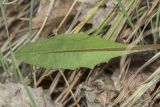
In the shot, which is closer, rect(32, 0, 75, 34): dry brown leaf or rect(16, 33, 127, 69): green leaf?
rect(16, 33, 127, 69): green leaf

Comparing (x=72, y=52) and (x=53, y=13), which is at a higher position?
(x=53, y=13)

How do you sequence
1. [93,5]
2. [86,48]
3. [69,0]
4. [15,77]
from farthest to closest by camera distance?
1. [69,0]
2. [93,5]
3. [15,77]
4. [86,48]

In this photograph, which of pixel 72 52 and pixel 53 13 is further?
pixel 53 13

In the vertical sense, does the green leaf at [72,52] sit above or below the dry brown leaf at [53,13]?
below

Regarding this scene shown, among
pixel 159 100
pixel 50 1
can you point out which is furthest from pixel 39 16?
pixel 159 100

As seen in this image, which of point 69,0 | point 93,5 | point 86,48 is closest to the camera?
point 86,48

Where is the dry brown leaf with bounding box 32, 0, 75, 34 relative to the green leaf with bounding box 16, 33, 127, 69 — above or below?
above

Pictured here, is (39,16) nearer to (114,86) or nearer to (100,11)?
(100,11)

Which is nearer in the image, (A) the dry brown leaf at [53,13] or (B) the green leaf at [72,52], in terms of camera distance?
(B) the green leaf at [72,52]
